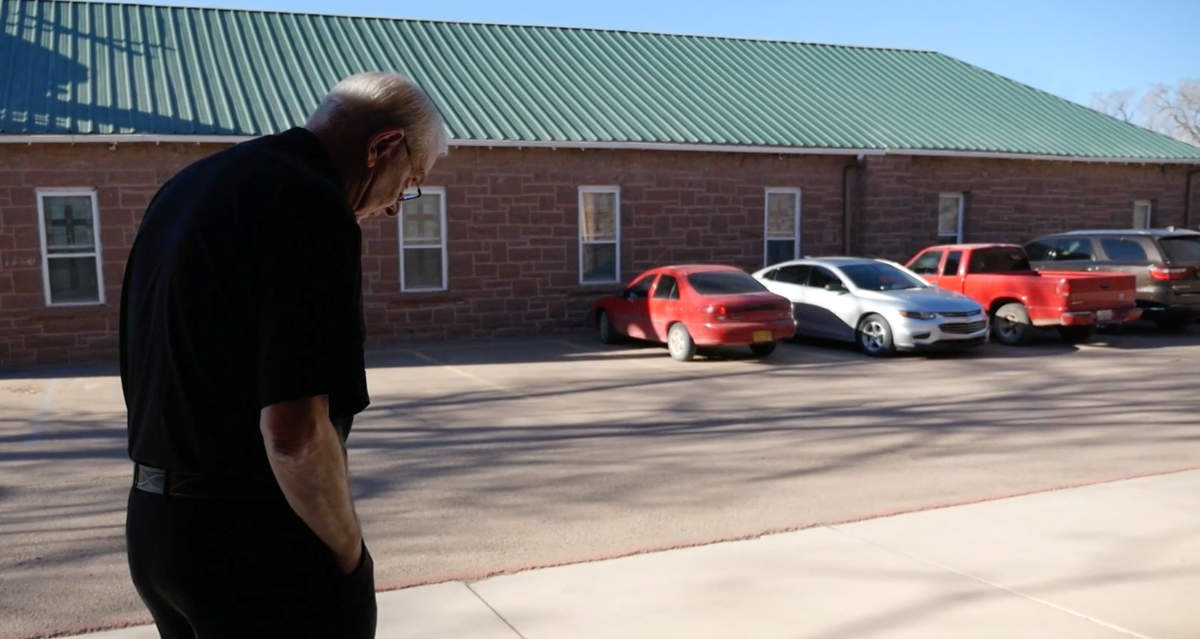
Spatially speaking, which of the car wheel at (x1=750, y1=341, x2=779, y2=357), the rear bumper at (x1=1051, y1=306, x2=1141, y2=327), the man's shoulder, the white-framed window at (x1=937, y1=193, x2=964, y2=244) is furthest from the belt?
the white-framed window at (x1=937, y1=193, x2=964, y2=244)

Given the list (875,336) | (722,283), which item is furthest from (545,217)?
(875,336)

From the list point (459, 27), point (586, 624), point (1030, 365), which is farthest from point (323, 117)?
point (459, 27)

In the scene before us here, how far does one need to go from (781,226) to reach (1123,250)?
19.5ft

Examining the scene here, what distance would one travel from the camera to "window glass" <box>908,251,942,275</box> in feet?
55.3

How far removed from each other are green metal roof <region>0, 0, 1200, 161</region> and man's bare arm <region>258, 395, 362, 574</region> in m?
13.8

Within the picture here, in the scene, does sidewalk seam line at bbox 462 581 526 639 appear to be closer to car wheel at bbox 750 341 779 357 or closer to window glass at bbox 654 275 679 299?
window glass at bbox 654 275 679 299

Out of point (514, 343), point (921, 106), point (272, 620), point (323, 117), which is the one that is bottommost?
point (514, 343)

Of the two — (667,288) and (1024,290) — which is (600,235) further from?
(1024,290)

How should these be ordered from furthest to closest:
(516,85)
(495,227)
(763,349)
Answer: (516,85)
(495,227)
(763,349)

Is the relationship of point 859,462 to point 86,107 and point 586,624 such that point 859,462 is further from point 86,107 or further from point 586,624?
point 86,107

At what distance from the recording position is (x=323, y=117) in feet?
7.02

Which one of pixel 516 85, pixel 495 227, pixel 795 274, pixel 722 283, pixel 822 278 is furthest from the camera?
pixel 516 85

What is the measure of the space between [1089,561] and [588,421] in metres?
5.14

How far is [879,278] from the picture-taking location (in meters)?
15.2
